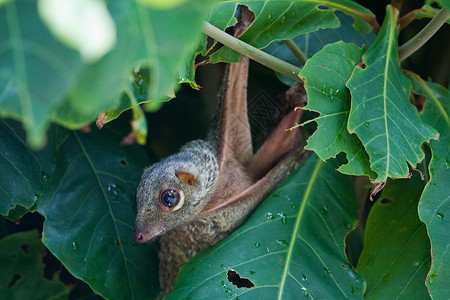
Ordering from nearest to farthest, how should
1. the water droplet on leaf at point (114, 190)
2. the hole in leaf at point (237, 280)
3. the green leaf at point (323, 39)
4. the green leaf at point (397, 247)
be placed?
the hole in leaf at point (237, 280)
the green leaf at point (397, 247)
the water droplet on leaf at point (114, 190)
the green leaf at point (323, 39)

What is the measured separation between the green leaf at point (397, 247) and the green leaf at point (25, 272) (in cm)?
151

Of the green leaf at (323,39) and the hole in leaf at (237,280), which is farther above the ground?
the green leaf at (323,39)

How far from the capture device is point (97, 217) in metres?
2.29

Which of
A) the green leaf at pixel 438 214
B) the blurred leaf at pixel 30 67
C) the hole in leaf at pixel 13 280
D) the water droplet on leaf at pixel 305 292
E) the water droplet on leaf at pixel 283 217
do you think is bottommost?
the hole in leaf at pixel 13 280

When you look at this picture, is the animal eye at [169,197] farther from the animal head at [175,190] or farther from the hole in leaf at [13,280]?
the hole in leaf at [13,280]

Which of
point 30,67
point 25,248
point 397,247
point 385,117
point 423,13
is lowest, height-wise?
point 25,248

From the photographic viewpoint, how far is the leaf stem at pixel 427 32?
1805mm

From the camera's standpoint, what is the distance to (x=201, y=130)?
313 cm

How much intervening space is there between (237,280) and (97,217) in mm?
721

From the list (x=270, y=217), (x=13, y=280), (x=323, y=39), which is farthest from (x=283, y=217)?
(x=13, y=280)

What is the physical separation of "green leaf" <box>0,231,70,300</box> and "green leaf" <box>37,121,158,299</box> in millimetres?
495

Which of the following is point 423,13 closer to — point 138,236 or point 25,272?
point 138,236

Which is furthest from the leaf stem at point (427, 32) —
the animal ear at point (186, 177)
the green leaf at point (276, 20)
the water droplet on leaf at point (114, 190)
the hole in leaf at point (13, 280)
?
the hole in leaf at point (13, 280)

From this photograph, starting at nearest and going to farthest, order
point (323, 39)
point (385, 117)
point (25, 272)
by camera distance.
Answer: point (385, 117) < point (323, 39) < point (25, 272)
